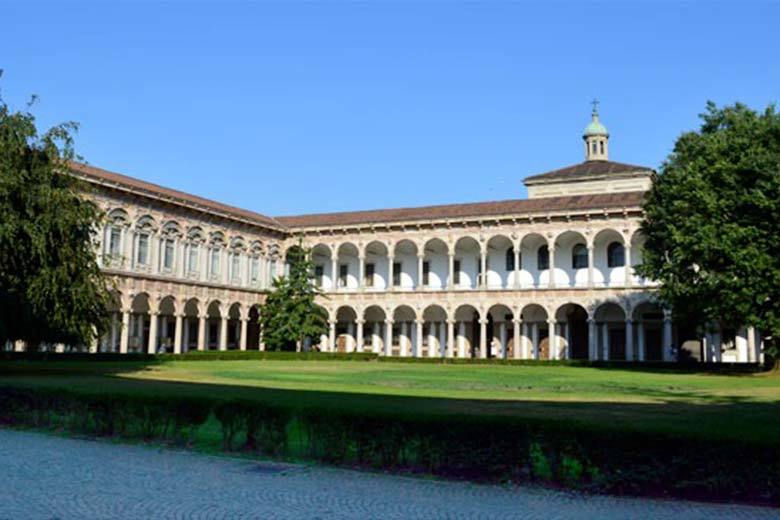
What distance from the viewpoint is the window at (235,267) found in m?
51.7

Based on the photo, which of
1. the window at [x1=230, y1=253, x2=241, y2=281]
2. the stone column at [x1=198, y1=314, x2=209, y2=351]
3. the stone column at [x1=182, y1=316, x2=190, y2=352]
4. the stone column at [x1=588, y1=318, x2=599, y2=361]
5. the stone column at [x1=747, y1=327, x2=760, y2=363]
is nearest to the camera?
the stone column at [x1=747, y1=327, x2=760, y2=363]

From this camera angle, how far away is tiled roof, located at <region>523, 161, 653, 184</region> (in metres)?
54.8

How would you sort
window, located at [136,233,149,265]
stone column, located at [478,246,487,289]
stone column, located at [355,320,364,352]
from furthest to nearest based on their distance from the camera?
stone column, located at [355,320,364,352] → stone column, located at [478,246,487,289] → window, located at [136,233,149,265]

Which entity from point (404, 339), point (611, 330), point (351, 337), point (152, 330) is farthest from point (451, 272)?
point (152, 330)

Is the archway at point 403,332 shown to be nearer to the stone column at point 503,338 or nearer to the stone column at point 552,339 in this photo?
the stone column at point 503,338

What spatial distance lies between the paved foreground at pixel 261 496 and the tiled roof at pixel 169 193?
30.9 m

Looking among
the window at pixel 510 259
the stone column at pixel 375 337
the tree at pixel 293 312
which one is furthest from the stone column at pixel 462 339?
the tree at pixel 293 312

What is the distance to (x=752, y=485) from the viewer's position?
26.7ft

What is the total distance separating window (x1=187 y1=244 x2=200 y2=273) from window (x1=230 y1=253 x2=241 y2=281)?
3.26 meters

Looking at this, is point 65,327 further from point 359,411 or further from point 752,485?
point 752,485

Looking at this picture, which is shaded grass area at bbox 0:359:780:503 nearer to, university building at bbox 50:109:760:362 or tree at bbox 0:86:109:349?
tree at bbox 0:86:109:349

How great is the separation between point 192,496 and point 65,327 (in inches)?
604

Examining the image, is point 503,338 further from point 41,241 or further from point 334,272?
point 41,241

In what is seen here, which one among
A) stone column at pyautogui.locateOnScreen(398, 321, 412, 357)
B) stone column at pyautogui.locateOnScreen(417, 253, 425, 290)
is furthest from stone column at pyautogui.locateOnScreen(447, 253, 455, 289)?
stone column at pyautogui.locateOnScreen(398, 321, 412, 357)
